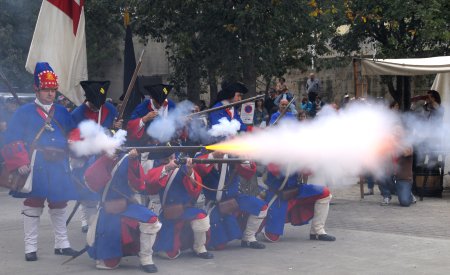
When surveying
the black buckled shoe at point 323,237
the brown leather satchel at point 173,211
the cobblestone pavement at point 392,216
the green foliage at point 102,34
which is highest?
the green foliage at point 102,34

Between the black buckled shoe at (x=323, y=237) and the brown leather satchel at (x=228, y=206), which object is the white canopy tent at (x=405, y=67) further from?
the brown leather satchel at (x=228, y=206)

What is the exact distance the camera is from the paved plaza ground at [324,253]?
8883 millimetres

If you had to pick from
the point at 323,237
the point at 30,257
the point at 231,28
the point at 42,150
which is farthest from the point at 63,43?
the point at 323,237

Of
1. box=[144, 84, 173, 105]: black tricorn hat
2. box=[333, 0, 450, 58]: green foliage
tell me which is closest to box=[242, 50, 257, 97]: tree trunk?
box=[333, 0, 450, 58]: green foliage

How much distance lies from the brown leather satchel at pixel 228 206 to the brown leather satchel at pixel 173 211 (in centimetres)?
72

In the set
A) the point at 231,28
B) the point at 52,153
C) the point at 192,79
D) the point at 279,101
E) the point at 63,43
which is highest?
the point at 231,28

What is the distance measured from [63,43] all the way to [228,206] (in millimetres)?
5347

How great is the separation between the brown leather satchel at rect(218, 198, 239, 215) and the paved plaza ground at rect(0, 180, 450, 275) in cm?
52

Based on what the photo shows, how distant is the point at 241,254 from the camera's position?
388 inches

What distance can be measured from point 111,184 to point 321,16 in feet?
30.0

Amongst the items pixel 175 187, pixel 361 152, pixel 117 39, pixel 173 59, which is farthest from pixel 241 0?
pixel 117 39

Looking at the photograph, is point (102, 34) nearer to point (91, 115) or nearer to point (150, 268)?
point (91, 115)

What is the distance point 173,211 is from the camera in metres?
9.52

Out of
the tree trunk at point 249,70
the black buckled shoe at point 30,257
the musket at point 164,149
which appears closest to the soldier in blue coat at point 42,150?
A: the black buckled shoe at point 30,257
